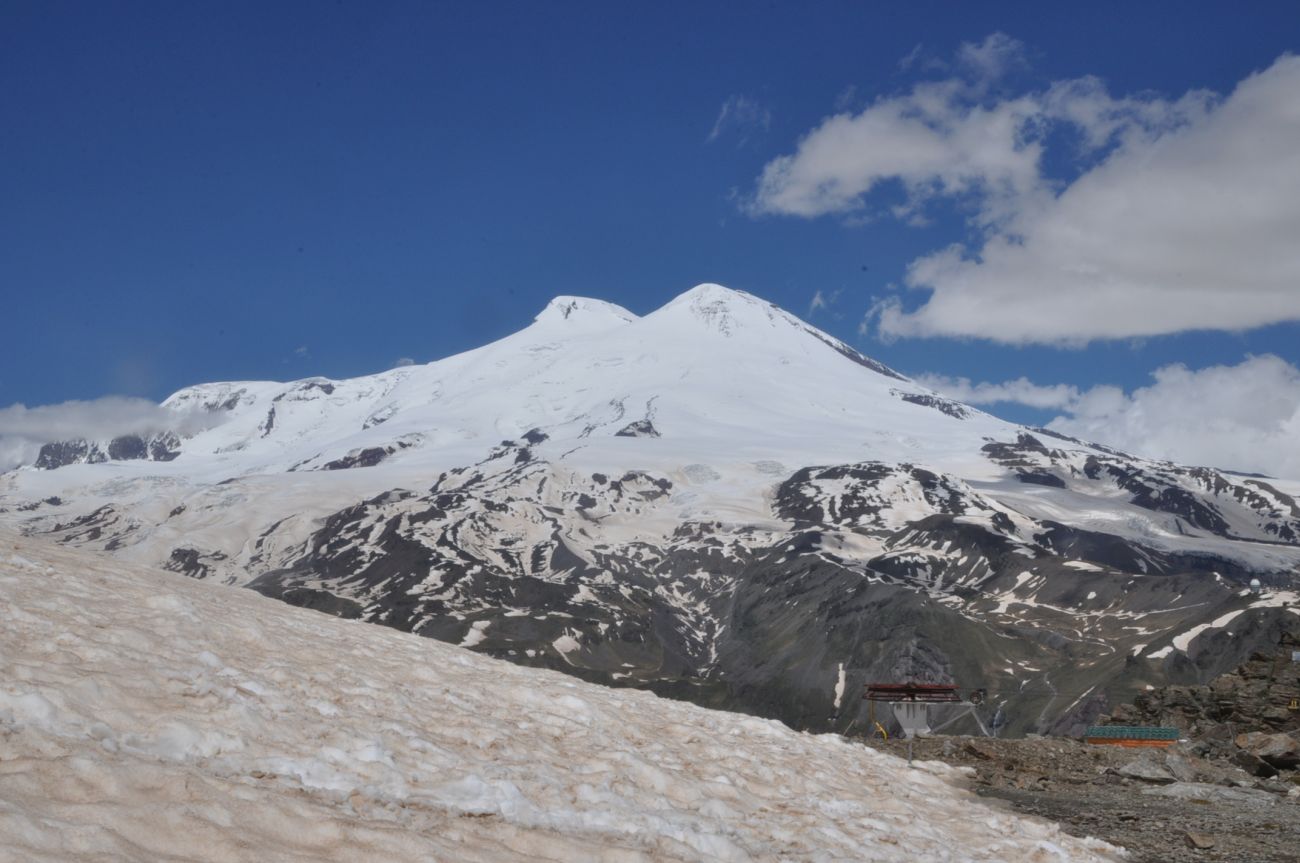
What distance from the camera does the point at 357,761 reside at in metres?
12.4

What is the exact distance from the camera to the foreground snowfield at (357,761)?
9.99m

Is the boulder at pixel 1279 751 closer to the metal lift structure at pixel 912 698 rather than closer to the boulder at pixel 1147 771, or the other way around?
the boulder at pixel 1147 771

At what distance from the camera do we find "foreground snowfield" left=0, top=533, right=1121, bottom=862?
999 centimetres

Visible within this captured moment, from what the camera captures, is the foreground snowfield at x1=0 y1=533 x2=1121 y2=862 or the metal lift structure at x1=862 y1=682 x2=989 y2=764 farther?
the metal lift structure at x1=862 y1=682 x2=989 y2=764

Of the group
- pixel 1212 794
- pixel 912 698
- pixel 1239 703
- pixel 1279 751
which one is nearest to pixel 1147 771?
pixel 1212 794

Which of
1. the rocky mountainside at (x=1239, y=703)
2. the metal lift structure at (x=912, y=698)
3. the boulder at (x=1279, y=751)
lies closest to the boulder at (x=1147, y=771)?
the metal lift structure at (x=912, y=698)

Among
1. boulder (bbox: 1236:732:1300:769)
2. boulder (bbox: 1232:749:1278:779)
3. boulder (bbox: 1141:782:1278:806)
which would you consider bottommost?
boulder (bbox: 1141:782:1278:806)

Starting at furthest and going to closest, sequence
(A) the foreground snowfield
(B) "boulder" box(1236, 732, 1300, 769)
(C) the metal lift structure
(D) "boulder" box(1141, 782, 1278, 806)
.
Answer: (B) "boulder" box(1236, 732, 1300, 769)
(C) the metal lift structure
(D) "boulder" box(1141, 782, 1278, 806)
(A) the foreground snowfield

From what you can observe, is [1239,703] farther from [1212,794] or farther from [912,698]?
[912,698]

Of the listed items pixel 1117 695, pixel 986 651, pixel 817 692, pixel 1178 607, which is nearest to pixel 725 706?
pixel 817 692

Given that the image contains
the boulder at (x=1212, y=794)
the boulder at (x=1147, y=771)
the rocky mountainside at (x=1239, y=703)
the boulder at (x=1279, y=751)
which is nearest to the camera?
the boulder at (x=1212, y=794)

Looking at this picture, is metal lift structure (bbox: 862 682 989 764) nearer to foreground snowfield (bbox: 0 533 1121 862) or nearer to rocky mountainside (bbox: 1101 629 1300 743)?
foreground snowfield (bbox: 0 533 1121 862)

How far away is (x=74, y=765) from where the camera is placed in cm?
1019

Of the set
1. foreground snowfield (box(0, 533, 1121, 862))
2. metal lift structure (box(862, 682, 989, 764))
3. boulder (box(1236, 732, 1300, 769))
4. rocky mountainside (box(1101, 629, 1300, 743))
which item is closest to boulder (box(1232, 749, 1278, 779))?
boulder (box(1236, 732, 1300, 769))
